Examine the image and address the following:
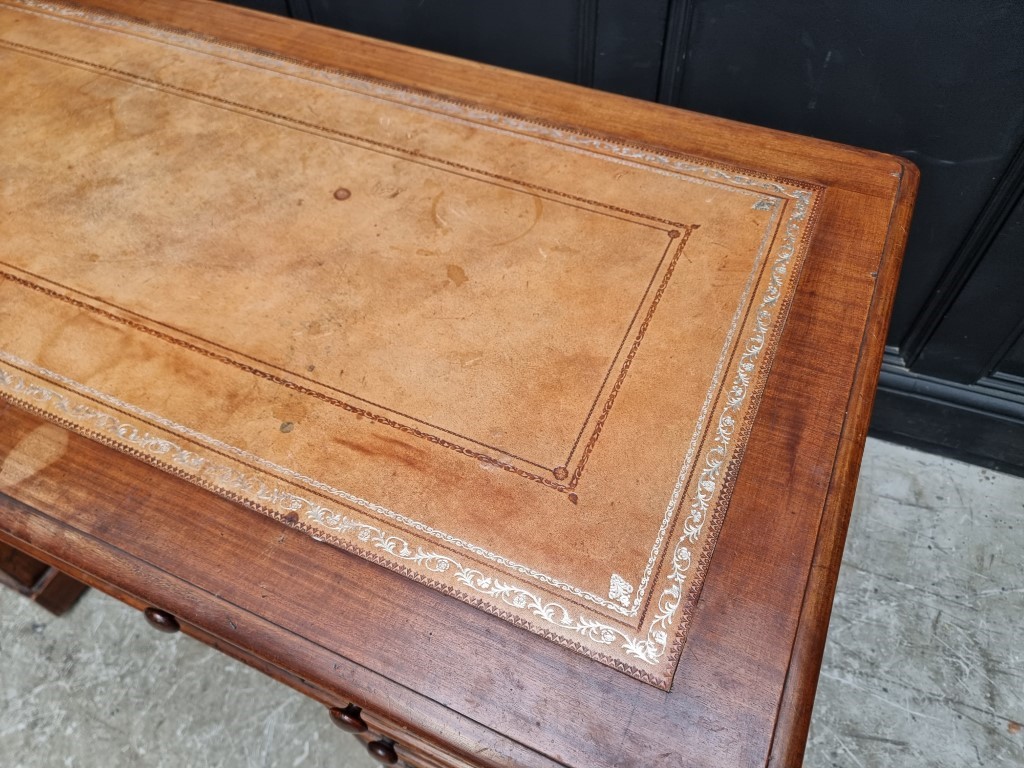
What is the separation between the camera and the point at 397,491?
0.88m

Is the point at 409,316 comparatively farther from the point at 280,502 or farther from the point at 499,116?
the point at 499,116

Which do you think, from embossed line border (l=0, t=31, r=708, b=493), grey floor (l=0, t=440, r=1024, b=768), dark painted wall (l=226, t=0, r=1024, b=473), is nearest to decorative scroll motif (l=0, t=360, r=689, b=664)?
embossed line border (l=0, t=31, r=708, b=493)

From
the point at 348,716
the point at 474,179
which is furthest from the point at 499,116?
the point at 348,716

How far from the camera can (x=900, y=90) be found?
1.27 metres

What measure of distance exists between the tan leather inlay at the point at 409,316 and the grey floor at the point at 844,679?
79 cm

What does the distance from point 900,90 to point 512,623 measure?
3.53 feet

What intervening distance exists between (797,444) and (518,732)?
442 millimetres

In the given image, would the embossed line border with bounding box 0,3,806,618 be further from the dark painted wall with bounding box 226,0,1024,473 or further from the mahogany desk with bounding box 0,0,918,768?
the dark painted wall with bounding box 226,0,1024,473

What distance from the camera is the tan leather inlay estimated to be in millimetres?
852

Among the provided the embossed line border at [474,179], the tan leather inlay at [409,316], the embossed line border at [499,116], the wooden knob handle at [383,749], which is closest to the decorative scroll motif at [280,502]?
the tan leather inlay at [409,316]

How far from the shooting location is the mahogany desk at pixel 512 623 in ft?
2.43

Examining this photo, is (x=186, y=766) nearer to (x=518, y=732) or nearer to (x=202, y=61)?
(x=518, y=732)

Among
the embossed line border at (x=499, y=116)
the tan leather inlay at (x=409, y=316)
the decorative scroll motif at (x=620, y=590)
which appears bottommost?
the decorative scroll motif at (x=620, y=590)

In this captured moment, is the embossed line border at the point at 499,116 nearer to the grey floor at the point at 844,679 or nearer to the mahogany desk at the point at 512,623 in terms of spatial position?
the mahogany desk at the point at 512,623
